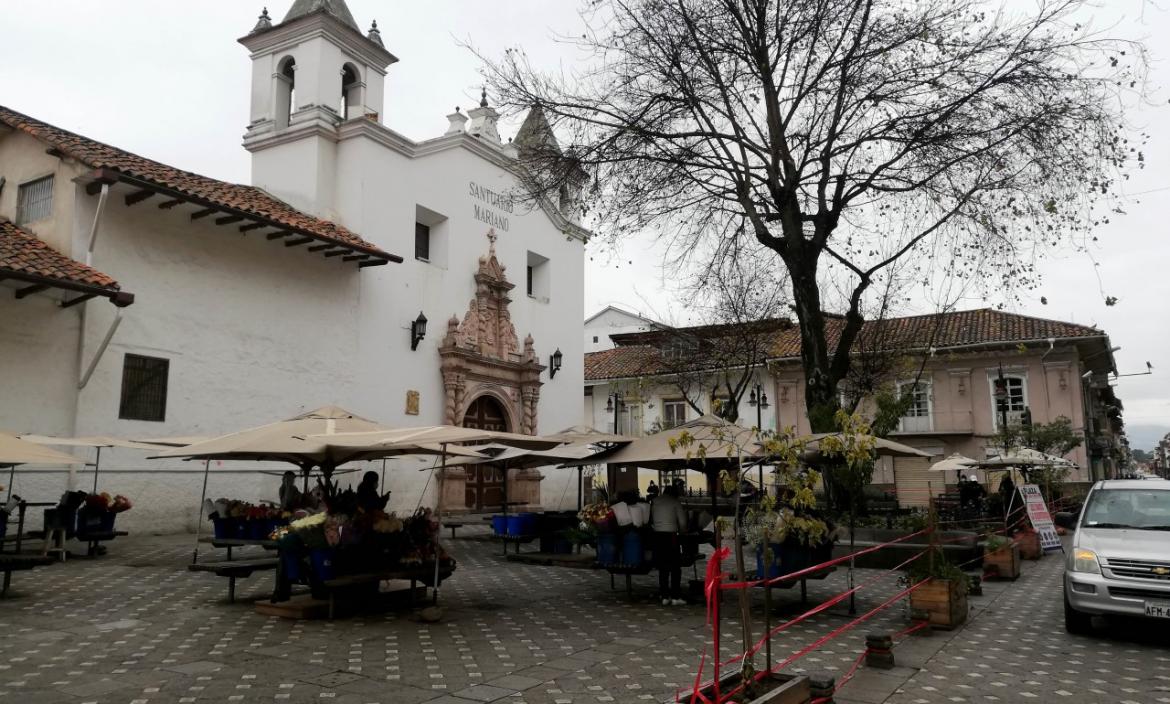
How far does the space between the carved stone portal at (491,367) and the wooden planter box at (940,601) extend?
14.5m

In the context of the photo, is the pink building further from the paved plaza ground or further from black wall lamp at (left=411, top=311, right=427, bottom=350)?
the paved plaza ground

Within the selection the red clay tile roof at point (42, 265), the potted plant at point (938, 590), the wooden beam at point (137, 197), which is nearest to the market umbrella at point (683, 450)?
the potted plant at point (938, 590)

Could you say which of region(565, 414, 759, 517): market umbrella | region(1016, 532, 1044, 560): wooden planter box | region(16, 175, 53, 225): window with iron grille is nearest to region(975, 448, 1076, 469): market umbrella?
region(1016, 532, 1044, 560): wooden planter box

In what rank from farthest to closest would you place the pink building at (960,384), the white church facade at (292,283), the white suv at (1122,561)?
the pink building at (960,384) < the white church facade at (292,283) < the white suv at (1122,561)

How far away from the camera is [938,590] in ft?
27.0

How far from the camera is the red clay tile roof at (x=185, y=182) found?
47.1 ft

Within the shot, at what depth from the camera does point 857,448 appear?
22.5ft

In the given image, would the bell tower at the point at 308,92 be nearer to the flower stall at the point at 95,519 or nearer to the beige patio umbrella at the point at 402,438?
the flower stall at the point at 95,519

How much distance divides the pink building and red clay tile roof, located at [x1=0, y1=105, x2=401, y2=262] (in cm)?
1348

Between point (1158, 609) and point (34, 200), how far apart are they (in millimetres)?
18556

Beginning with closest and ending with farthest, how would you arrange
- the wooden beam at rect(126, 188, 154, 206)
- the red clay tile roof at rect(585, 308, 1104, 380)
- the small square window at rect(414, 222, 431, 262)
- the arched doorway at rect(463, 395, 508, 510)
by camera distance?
1. the wooden beam at rect(126, 188, 154, 206)
2. the small square window at rect(414, 222, 431, 262)
3. the arched doorway at rect(463, 395, 508, 510)
4. the red clay tile roof at rect(585, 308, 1104, 380)

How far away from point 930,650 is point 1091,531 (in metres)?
2.53

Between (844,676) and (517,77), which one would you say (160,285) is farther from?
(844,676)

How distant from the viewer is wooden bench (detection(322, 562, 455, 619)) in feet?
26.3
